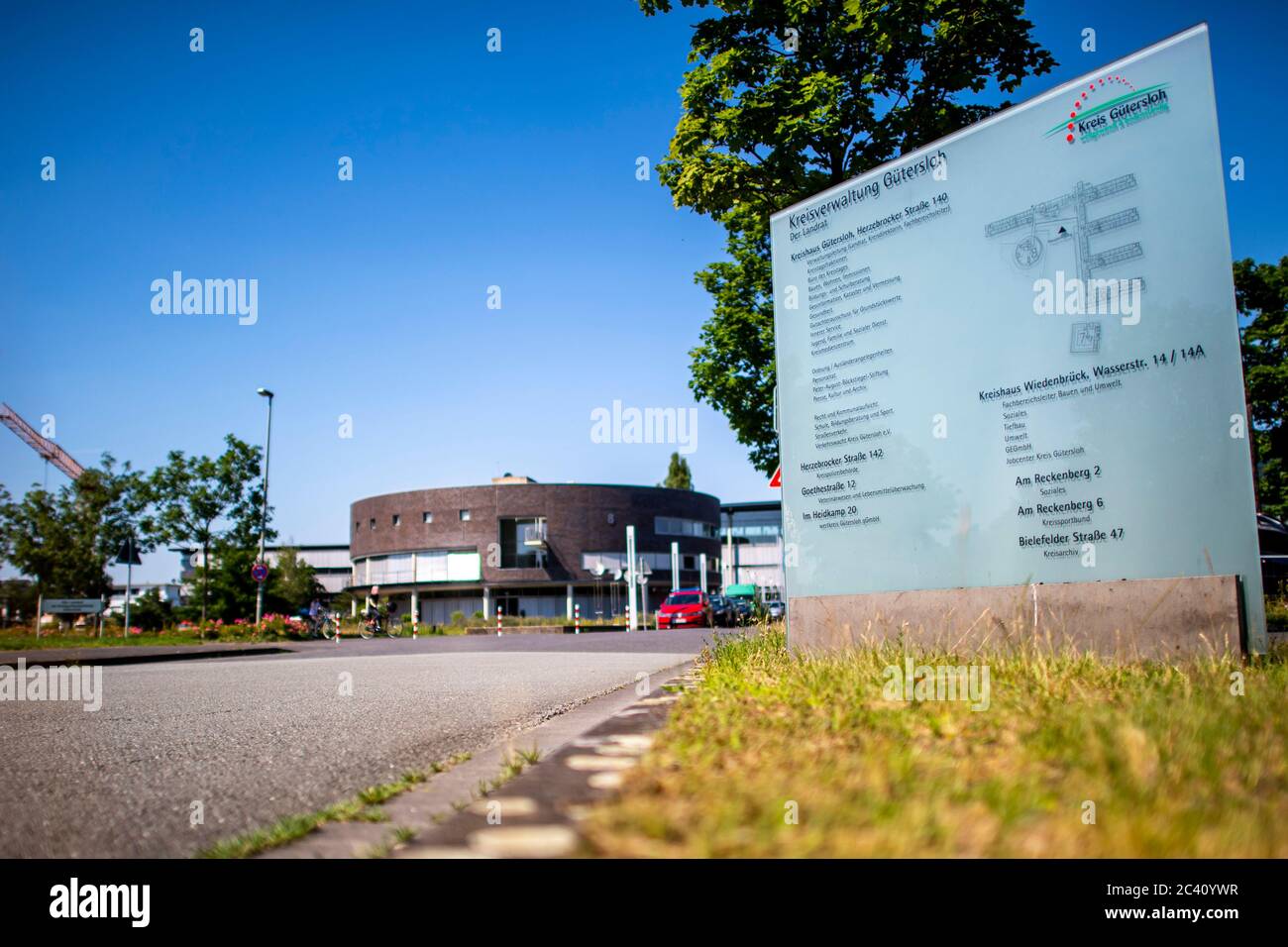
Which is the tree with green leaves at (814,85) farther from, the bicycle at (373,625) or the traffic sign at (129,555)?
the bicycle at (373,625)

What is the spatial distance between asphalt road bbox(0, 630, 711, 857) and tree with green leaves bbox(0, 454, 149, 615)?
147ft

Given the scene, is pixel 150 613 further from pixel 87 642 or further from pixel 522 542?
pixel 522 542

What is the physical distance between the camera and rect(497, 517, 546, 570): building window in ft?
205

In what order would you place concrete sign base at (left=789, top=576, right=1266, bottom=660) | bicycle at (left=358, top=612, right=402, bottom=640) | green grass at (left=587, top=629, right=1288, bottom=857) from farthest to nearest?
bicycle at (left=358, top=612, right=402, bottom=640) → concrete sign base at (left=789, top=576, right=1266, bottom=660) → green grass at (left=587, top=629, right=1288, bottom=857)

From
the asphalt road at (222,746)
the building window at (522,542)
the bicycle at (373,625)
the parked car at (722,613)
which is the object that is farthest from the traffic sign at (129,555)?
the building window at (522,542)

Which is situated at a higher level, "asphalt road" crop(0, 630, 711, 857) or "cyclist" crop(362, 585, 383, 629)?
"asphalt road" crop(0, 630, 711, 857)

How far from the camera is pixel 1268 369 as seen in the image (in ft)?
117

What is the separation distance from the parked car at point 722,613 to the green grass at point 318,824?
3146cm

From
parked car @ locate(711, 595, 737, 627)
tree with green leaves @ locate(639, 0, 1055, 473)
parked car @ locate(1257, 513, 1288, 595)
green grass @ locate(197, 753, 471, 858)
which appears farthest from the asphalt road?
parked car @ locate(711, 595, 737, 627)

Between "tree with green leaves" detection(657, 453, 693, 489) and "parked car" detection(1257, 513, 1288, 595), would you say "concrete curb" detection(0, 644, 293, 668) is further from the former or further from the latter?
"tree with green leaves" detection(657, 453, 693, 489)

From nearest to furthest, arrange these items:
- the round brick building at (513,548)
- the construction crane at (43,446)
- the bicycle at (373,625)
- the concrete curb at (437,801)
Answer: the concrete curb at (437,801) → the bicycle at (373,625) → the round brick building at (513,548) → the construction crane at (43,446)

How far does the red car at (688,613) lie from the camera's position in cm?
3375
